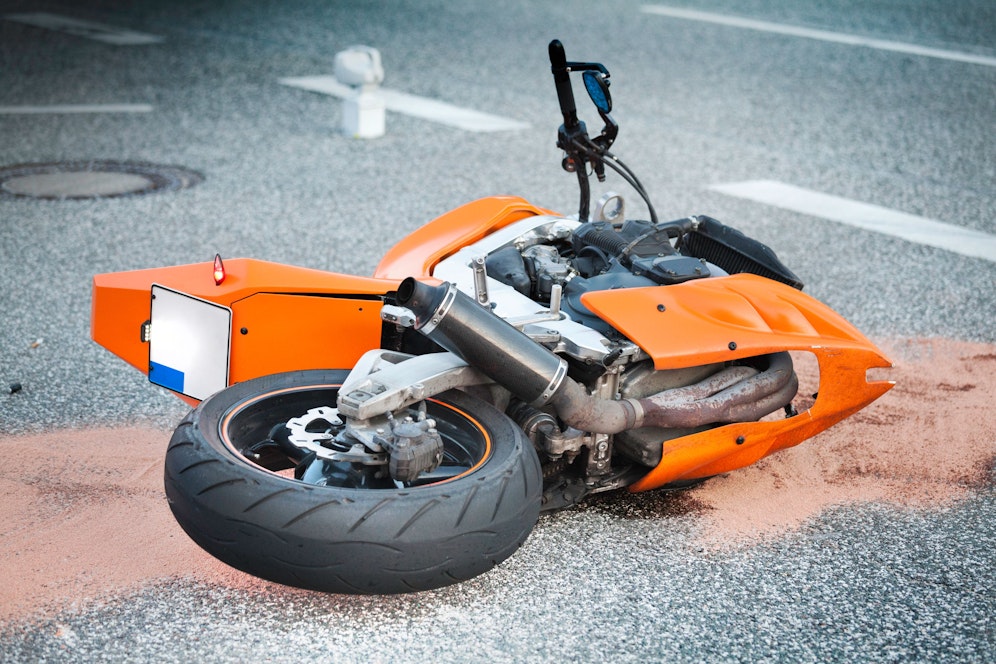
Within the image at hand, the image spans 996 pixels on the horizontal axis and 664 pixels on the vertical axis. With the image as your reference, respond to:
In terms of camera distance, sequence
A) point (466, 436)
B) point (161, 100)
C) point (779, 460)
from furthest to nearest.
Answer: point (161, 100), point (779, 460), point (466, 436)

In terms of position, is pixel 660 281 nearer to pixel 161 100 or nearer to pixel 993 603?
pixel 993 603

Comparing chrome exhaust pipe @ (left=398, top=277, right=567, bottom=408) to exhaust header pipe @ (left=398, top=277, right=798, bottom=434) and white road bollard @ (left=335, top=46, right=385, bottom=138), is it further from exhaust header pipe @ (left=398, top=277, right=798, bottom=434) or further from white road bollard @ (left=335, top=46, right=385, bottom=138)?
white road bollard @ (left=335, top=46, right=385, bottom=138)

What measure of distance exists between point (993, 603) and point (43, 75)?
9.29 m

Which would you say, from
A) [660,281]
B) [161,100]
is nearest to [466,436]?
[660,281]

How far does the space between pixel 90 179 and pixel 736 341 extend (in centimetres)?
516

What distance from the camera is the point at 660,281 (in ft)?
11.6

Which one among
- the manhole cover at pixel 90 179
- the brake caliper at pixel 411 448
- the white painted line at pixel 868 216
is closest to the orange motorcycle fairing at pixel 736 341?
the brake caliper at pixel 411 448

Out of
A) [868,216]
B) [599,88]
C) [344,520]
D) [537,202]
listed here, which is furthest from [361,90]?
[344,520]

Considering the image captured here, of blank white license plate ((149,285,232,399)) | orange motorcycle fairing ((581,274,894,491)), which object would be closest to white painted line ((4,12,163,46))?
blank white license plate ((149,285,232,399))

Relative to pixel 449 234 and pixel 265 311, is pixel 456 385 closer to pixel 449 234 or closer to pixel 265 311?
pixel 265 311

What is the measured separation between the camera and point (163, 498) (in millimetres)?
3455

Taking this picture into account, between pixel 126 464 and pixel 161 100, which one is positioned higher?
pixel 161 100

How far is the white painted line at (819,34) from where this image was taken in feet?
41.4

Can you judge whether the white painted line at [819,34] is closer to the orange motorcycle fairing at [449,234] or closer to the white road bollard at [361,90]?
the white road bollard at [361,90]
